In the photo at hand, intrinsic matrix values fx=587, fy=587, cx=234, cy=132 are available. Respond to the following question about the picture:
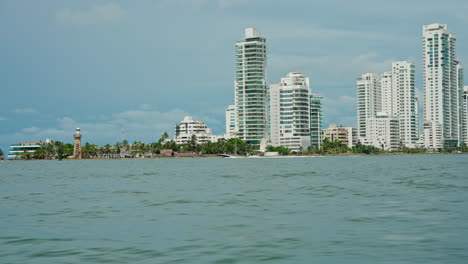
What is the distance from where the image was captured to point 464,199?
29.1m

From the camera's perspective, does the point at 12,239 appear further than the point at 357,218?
No

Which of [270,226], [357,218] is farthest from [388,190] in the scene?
[270,226]

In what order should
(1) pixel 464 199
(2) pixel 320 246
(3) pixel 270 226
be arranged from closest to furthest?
(2) pixel 320 246, (3) pixel 270 226, (1) pixel 464 199

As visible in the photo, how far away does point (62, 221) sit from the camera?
75.6ft

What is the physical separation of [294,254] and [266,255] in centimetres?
75

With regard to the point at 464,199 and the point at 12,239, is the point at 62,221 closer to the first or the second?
the point at 12,239

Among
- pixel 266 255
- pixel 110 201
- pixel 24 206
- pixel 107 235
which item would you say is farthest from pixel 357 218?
pixel 24 206

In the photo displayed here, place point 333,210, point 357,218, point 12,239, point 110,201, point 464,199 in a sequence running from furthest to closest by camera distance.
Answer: point 110,201, point 464,199, point 333,210, point 357,218, point 12,239

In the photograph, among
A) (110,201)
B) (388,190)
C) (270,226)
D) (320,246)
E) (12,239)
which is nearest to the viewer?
(320,246)

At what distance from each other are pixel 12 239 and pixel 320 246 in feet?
31.3

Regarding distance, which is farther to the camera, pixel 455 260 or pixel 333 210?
pixel 333 210

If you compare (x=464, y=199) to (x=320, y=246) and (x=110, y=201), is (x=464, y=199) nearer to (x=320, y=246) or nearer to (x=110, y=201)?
(x=320, y=246)

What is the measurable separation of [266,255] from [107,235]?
20.2 ft

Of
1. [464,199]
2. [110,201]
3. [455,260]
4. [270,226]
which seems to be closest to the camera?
[455,260]
